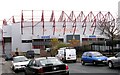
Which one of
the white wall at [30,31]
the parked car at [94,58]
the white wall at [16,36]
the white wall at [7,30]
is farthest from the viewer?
the white wall at [7,30]

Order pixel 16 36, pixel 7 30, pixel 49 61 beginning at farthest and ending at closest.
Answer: pixel 7 30 < pixel 16 36 < pixel 49 61

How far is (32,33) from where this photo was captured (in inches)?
3723

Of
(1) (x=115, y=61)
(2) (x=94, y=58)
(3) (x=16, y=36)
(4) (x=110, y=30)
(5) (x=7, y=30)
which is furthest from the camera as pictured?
(5) (x=7, y=30)

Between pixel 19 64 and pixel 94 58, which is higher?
pixel 94 58

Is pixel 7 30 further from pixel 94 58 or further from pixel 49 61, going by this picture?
pixel 49 61

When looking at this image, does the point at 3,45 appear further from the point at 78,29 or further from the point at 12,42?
the point at 78,29

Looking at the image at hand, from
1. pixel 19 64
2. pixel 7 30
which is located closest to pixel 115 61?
pixel 19 64

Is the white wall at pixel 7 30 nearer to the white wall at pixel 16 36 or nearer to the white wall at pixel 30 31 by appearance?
the white wall at pixel 30 31

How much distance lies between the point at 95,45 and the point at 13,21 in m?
48.6

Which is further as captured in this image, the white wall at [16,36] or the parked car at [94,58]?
the white wall at [16,36]

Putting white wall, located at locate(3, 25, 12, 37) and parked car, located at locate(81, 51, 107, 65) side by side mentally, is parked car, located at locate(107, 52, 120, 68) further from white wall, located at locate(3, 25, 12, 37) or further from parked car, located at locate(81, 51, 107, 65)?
white wall, located at locate(3, 25, 12, 37)

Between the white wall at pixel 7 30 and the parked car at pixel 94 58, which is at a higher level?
the white wall at pixel 7 30

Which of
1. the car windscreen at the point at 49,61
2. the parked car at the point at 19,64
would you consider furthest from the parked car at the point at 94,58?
the car windscreen at the point at 49,61

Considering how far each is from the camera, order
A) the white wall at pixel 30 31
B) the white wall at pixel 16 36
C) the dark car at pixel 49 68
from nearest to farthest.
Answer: the dark car at pixel 49 68 < the white wall at pixel 16 36 < the white wall at pixel 30 31
